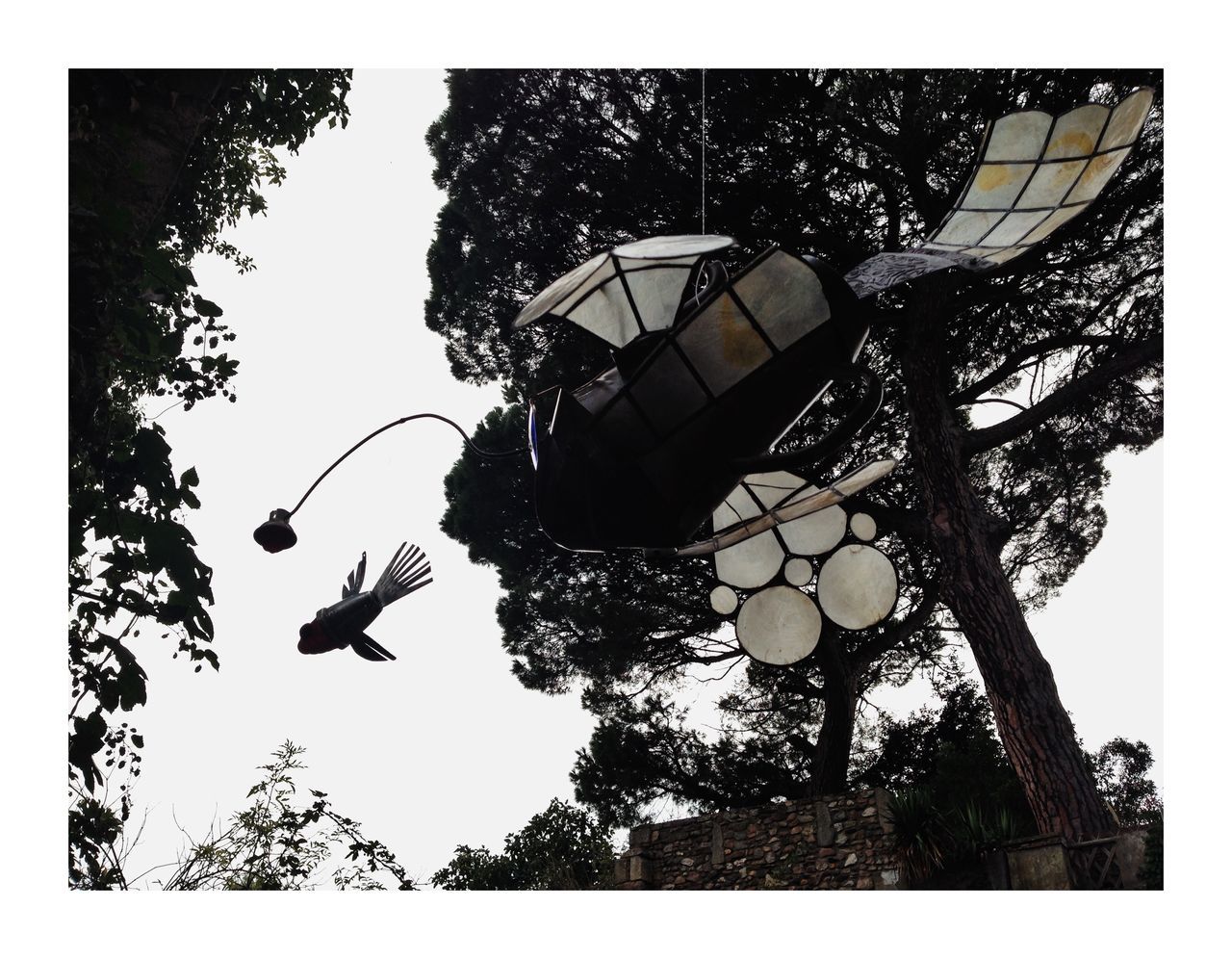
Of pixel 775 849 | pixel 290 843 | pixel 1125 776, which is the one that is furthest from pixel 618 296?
pixel 1125 776

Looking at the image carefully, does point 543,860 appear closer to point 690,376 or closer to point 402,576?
point 402,576

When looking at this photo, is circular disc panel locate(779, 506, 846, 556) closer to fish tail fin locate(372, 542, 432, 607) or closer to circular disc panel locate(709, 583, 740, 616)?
circular disc panel locate(709, 583, 740, 616)

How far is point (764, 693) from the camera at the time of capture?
20.4 feet

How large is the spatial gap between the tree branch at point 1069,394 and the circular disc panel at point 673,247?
11.8 ft

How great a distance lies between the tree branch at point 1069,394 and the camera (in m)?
4.48

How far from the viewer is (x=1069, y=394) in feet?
15.1

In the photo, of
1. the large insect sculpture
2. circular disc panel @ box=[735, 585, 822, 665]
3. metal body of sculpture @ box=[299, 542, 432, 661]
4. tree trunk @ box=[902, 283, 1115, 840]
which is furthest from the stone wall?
the large insect sculpture

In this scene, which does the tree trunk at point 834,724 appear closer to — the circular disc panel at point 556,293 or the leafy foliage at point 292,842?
the leafy foliage at point 292,842

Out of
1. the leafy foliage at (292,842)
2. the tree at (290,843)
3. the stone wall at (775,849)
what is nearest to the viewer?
the tree at (290,843)

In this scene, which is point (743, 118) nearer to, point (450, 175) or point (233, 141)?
point (450, 175)

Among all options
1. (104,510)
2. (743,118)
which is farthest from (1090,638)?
(104,510)

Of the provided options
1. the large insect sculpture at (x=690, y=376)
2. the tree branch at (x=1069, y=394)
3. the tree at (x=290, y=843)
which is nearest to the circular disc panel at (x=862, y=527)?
the large insect sculpture at (x=690, y=376)

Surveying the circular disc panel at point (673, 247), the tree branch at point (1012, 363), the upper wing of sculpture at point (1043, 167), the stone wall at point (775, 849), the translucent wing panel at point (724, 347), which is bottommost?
the stone wall at point (775, 849)
